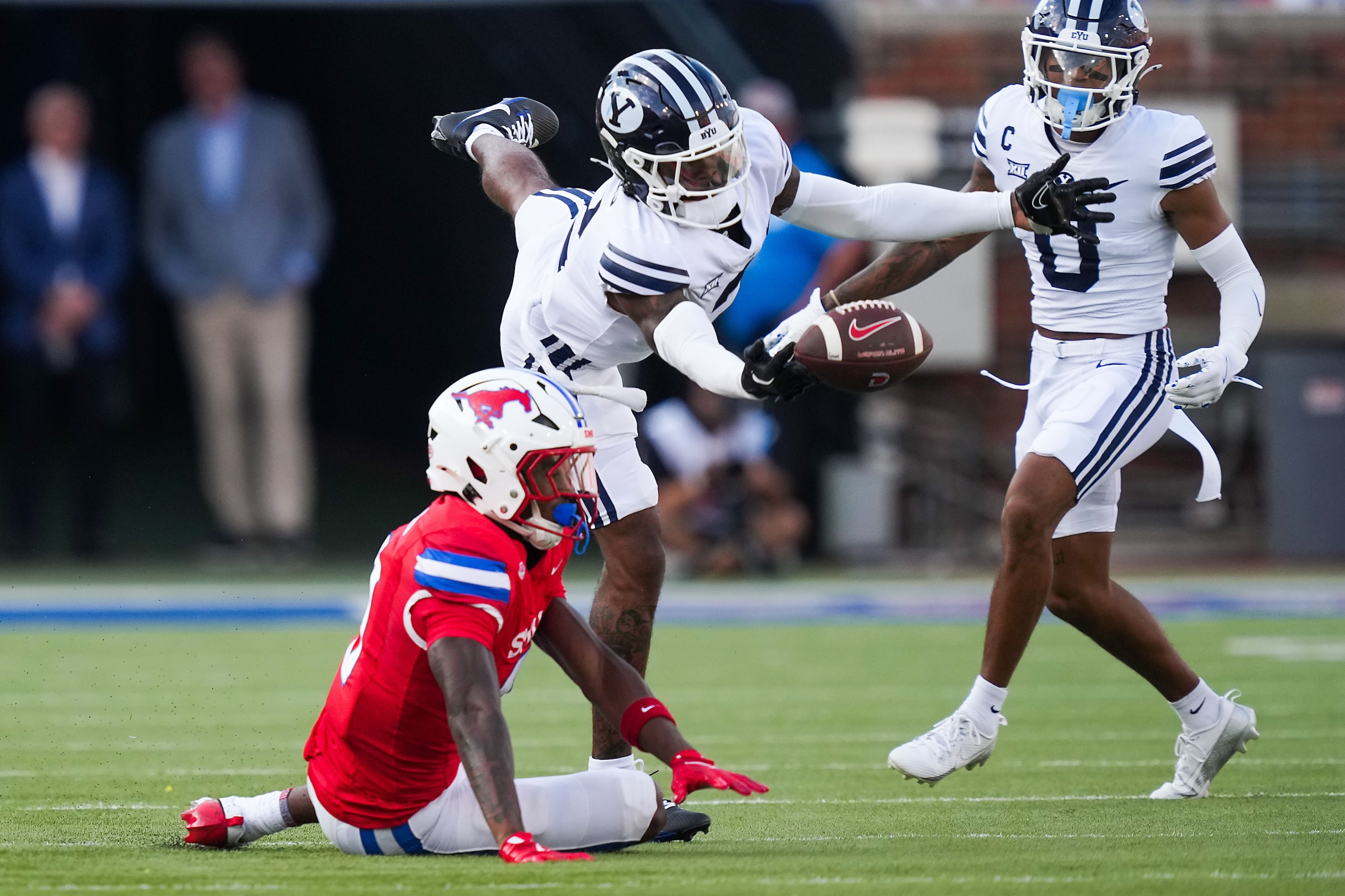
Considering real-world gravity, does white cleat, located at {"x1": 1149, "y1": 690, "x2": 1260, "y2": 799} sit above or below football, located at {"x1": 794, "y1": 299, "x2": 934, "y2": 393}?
below

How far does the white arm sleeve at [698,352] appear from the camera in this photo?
11.0 ft

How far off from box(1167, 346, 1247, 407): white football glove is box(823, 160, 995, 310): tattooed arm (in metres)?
0.60

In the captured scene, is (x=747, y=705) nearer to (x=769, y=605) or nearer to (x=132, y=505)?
(x=769, y=605)

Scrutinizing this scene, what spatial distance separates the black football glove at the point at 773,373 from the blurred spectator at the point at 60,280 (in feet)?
23.0

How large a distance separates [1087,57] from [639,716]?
75.5 inches

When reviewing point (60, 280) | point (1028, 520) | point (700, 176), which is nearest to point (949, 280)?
point (60, 280)

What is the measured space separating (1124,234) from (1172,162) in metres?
0.20

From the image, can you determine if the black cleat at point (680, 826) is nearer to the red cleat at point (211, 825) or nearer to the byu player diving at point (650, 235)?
the byu player diving at point (650, 235)

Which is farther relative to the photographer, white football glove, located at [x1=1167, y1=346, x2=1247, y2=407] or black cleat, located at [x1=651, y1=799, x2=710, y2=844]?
white football glove, located at [x1=1167, y1=346, x2=1247, y2=407]

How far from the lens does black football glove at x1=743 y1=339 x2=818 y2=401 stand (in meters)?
3.23

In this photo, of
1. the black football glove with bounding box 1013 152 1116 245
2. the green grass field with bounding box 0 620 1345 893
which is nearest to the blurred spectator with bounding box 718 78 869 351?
the green grass field with bounding box 0 620 1345 893

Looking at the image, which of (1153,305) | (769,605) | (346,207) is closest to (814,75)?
(769,605)

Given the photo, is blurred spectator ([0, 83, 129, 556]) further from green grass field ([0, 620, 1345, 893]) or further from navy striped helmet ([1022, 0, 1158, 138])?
navy striped helmet ([1022, 0, 1158, 138])

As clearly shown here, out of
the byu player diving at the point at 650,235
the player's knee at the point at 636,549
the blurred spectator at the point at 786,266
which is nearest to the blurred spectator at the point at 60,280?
the blurred spectator at the point at 786,266
